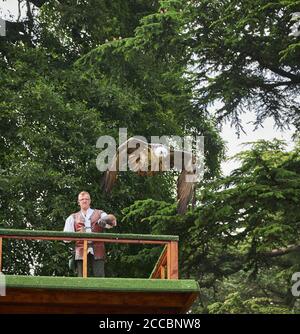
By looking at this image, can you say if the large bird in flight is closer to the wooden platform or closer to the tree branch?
the tree branch

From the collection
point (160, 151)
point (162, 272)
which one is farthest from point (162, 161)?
point (162, 272)

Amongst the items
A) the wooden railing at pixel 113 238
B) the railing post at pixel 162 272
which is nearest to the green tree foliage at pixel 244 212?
the railing post at pixel 162 272

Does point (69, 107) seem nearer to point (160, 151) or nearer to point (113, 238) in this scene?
point (160, 151)

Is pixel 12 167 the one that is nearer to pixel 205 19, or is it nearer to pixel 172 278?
pixel 205 19

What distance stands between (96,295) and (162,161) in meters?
5.78

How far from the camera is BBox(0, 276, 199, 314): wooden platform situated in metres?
10.9

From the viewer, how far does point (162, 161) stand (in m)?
16.6

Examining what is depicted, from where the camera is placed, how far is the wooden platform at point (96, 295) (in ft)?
35.6

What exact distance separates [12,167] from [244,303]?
28.2 feet

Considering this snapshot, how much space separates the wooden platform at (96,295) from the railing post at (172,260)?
26cm

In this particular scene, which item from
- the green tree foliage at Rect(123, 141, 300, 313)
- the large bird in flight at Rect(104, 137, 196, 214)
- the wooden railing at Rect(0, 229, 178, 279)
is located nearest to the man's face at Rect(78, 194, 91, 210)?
the wooden railing at Rect(0, 229, 178, 279)

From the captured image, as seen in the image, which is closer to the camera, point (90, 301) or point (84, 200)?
point (90, 301)

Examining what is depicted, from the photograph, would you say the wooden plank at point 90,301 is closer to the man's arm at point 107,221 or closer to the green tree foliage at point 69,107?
the man's arm at point 107,221

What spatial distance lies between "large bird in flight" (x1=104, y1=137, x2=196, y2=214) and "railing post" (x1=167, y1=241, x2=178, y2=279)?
4.34 metres
